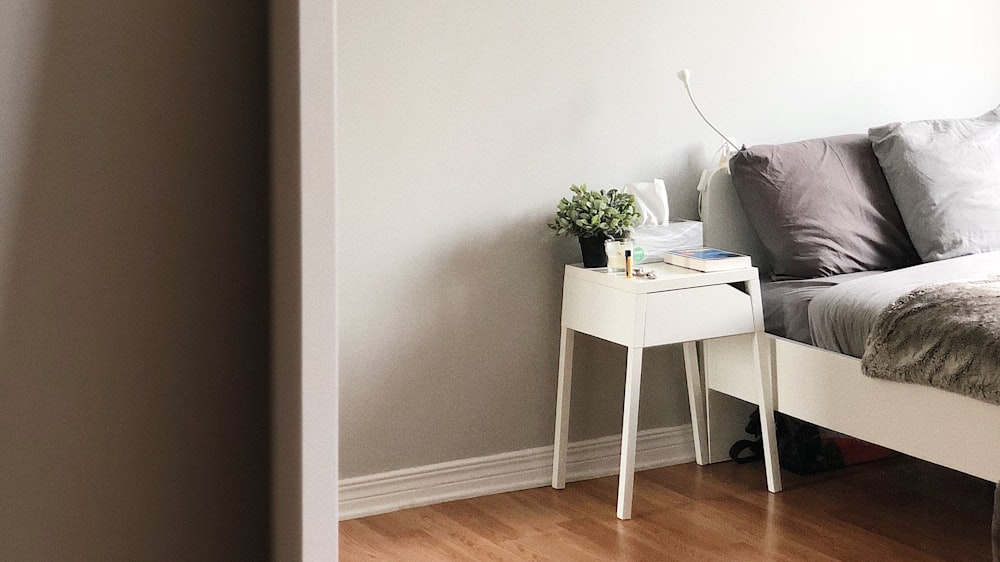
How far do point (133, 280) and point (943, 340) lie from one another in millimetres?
1872

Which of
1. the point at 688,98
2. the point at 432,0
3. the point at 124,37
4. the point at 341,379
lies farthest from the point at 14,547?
the point at 688,98

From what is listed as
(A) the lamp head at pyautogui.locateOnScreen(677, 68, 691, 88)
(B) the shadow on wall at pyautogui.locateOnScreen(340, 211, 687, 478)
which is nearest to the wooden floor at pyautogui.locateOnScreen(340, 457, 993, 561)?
(B) the shadow on wall at pyautogui.locateOnScreen(340, 211, 687, 478)

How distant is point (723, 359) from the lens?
2.86 meters

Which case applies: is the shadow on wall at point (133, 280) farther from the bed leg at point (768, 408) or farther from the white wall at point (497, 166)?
the bed leg at point (768, 408)

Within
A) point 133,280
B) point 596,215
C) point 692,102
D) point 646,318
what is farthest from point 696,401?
point 133,280

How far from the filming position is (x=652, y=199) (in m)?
2.81

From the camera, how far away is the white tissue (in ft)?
9.21

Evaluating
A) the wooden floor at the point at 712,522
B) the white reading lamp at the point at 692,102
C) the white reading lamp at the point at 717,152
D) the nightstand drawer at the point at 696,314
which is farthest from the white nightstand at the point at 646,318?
the white reading lamp at the point at 692,102

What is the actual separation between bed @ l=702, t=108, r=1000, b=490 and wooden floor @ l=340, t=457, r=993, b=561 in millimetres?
236

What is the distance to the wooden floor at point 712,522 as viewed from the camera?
236 cm

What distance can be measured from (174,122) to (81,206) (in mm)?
94

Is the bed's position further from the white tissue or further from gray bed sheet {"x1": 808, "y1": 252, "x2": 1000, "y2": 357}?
the white tissue

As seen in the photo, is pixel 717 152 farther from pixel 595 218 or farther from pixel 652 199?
pixel 595 218

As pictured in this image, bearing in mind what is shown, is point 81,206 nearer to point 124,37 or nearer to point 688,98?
point 124,37
